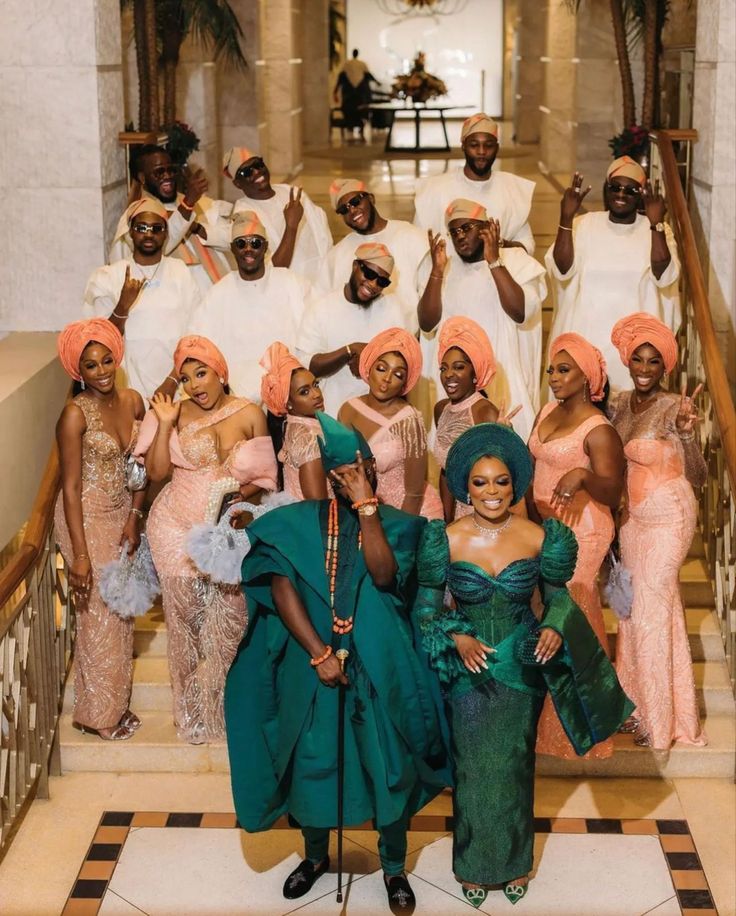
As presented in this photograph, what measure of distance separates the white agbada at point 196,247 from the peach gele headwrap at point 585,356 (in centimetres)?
260

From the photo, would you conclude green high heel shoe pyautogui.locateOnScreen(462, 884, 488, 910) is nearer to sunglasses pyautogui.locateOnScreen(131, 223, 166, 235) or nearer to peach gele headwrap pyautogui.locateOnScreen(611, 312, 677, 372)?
peach gele headwrap pyautogui.locateOnScreen(611, 312, 677, 372)

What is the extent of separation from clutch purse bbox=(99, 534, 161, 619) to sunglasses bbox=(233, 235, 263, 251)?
1.59 metres

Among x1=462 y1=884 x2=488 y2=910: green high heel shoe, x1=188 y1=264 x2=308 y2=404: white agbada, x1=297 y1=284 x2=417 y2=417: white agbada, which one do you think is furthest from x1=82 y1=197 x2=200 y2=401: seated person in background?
x1=462 y1=884 x2=488 y2=910: green high heel shoe

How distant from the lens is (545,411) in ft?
21.0

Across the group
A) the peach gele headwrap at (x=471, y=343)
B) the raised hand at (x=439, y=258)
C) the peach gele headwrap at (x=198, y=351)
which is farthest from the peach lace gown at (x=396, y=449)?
the raised hand at (x=439, y=258)

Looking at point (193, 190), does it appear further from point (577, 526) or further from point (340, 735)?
point (340, 735)

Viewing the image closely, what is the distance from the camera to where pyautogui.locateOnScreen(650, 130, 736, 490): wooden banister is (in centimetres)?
682

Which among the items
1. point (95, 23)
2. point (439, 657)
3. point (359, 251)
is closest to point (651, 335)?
point (359, 251)

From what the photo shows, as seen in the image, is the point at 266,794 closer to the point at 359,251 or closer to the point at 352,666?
the point at 352,666

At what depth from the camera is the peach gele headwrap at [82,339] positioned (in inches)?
245

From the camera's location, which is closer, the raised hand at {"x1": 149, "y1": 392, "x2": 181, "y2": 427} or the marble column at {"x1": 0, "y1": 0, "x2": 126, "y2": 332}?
the raised hand at {"x1": 149, "y1": 392, "x2": 181, "y2": 427}

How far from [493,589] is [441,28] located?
30594mm

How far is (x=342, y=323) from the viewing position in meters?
7.09

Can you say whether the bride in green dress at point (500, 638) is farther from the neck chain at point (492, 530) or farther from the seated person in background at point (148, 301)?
the seated person in background at point (148, 301)
